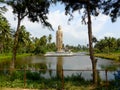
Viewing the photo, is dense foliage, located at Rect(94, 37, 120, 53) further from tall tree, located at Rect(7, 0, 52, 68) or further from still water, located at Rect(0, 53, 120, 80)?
tall tree, located at Rect(7, 0, 52, 68)

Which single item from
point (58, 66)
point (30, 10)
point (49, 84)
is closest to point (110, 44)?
point (58, 66)

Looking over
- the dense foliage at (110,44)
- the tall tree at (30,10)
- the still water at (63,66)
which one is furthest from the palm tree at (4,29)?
the dense foliage at (110,44)

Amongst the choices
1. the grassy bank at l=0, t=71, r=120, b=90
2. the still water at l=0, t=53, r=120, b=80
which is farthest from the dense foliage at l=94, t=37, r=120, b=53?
the grassy bank at l=0, t=71, r=120, b=90

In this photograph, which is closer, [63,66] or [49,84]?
[49,84]

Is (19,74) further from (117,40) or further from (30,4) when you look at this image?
(117,40)

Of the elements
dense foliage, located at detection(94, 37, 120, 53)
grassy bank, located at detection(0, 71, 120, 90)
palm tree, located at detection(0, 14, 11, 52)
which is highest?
dense foliage, located at detection(94, 37, 120, 53)

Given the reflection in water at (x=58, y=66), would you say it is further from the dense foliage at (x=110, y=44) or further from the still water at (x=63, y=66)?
the dense foliage at (x=110, y=44)

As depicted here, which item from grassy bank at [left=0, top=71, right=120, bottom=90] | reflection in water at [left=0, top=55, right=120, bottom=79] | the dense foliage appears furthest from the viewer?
the dense foliage

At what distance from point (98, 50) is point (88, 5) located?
125860mm

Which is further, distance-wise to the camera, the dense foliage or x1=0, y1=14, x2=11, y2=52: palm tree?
the dense foliage

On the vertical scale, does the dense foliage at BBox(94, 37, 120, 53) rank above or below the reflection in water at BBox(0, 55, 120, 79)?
above

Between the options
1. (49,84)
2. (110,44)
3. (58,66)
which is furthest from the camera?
(110,44)

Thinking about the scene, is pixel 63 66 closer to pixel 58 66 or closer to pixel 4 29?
pixel 58 66

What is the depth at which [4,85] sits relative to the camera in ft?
67.3
